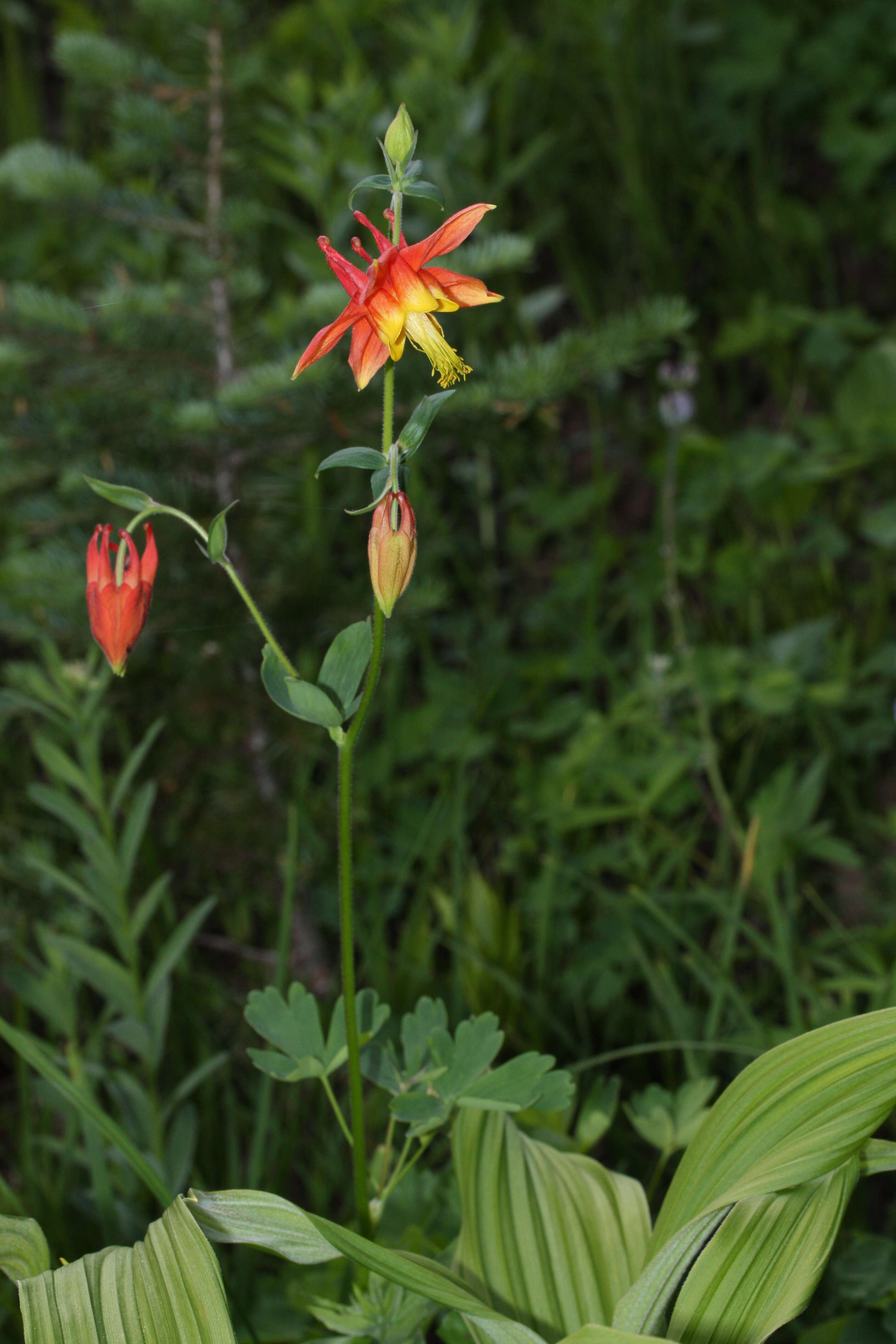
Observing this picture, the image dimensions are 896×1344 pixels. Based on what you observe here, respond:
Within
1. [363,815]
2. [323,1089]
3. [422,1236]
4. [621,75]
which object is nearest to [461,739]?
[363,815]

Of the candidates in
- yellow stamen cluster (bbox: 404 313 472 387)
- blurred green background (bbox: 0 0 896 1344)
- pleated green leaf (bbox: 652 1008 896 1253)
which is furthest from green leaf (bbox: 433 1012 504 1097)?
yellow stamen cluster (bbox: 404 313 472 387)

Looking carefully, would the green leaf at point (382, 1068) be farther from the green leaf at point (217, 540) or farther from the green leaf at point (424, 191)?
the green leaf at point (424, 191)

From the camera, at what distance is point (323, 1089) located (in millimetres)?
1054

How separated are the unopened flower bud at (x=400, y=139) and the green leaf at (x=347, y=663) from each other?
215 mm

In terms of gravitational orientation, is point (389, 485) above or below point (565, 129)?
below

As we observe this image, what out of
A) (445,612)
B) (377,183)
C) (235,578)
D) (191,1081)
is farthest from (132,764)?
(445,612)

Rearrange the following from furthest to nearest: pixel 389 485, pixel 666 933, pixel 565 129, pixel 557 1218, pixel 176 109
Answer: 1. pixel 565 129
2. pixel 666 933
3. pixel 176 109
4. pixel 557 1218
5. pixel 389 485

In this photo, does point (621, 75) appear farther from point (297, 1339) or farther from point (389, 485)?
point (297, 1339)

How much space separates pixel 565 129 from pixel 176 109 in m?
1.39

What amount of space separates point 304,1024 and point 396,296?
398mm

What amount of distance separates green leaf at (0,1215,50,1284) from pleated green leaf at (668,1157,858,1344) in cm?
30

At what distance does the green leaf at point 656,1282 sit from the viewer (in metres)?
0.50

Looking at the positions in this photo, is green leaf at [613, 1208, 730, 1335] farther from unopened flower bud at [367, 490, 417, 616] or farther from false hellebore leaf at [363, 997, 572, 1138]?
unopened flower bud at [367, 490, 417, 616]

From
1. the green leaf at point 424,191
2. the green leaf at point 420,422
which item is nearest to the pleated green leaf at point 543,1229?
the green leaf at point 420,422
